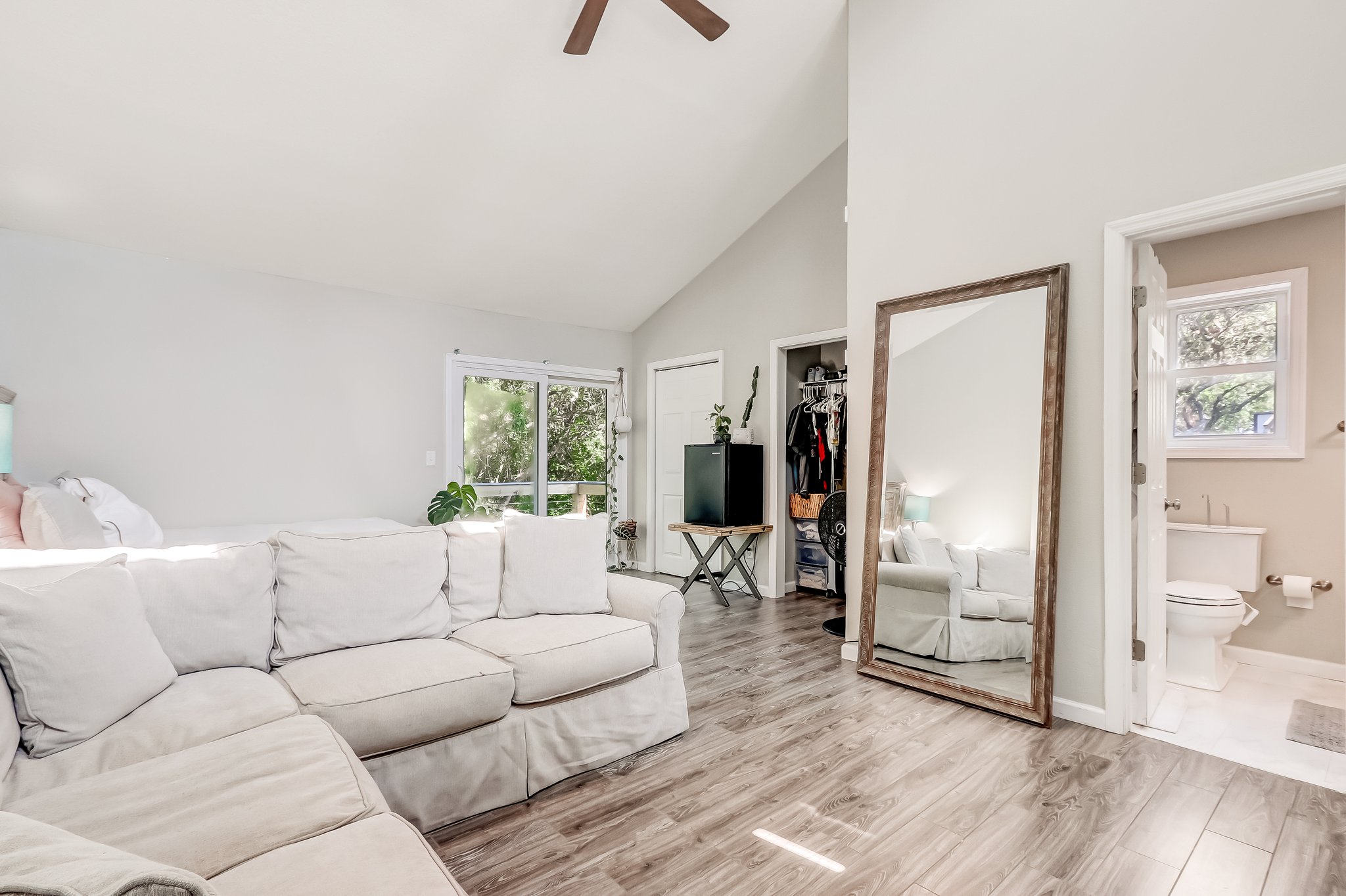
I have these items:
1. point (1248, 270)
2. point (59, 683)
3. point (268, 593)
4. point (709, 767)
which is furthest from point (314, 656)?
point (1248, 270)

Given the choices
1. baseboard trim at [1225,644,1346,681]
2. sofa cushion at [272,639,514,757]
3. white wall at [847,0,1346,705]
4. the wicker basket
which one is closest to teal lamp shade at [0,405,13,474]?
sofa cushion at [272,639,514,757]

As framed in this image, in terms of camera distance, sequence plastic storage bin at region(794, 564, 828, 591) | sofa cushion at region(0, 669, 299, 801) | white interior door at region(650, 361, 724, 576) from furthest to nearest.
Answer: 1. white interior door at region(650, 361, 724, 576)
2. plastic storage bin at region(794, 564, 828, 591)
3. sofa cushion at region(0, 669, 299, 801)

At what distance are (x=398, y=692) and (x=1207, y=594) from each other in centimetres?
369

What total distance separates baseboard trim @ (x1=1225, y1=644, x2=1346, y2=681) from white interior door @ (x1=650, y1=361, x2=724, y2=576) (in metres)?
3.61

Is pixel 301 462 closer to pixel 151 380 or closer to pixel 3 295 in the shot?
pixel 151 380

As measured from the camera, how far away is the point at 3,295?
351 centimetres

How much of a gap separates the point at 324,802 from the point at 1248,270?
4.82m

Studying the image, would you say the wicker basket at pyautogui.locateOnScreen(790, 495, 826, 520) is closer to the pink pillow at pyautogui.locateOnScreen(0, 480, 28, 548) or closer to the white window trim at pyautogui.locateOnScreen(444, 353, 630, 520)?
the white window trim at pyautogui.locateOnScreen(444, 353, 630, 520)

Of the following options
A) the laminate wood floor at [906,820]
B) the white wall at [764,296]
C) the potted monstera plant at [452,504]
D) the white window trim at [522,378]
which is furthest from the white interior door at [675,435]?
the laminate wood floor at [906,820]

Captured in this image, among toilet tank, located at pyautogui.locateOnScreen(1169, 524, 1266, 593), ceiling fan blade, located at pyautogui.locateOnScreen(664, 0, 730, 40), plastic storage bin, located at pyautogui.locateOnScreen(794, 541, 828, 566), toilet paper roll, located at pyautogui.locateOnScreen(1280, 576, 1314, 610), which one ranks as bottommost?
plastic storage bin, located at pyautogui.locateOnScreen(794, 541, 828, 566)

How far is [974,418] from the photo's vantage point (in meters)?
3.17

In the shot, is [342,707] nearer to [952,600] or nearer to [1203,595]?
[952,600]

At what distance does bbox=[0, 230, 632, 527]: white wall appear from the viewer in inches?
143

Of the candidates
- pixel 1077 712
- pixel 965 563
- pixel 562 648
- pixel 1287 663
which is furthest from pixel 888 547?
pixel 1287 663
